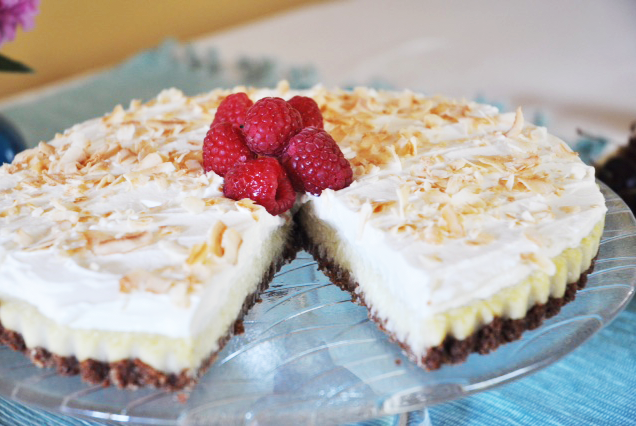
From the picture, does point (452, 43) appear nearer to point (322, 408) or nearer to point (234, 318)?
point (234, 318)

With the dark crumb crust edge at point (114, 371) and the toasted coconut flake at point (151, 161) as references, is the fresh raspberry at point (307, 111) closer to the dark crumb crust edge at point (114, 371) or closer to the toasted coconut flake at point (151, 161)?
the toasted coconut flake at point (151, 161)

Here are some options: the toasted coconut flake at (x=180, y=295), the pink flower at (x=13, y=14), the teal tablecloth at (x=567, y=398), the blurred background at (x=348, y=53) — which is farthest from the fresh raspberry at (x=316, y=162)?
the blurred background at (x=348, y=53)

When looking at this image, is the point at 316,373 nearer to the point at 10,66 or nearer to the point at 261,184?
the point at 261,184

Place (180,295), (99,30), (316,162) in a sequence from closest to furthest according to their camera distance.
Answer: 1. (180,295)
2. (316,162)
3. (99,30)

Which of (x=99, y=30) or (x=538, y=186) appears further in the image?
(x=99, y=30)

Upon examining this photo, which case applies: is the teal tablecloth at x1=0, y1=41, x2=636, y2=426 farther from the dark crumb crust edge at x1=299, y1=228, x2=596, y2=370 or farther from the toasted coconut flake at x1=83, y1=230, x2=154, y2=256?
the toasted coconut flake at x1=83, y1=230, x2=154, y2=256

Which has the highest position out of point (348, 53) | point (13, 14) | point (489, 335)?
point (13, 14)

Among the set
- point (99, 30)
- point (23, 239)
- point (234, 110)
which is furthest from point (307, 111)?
point (99, 30)
